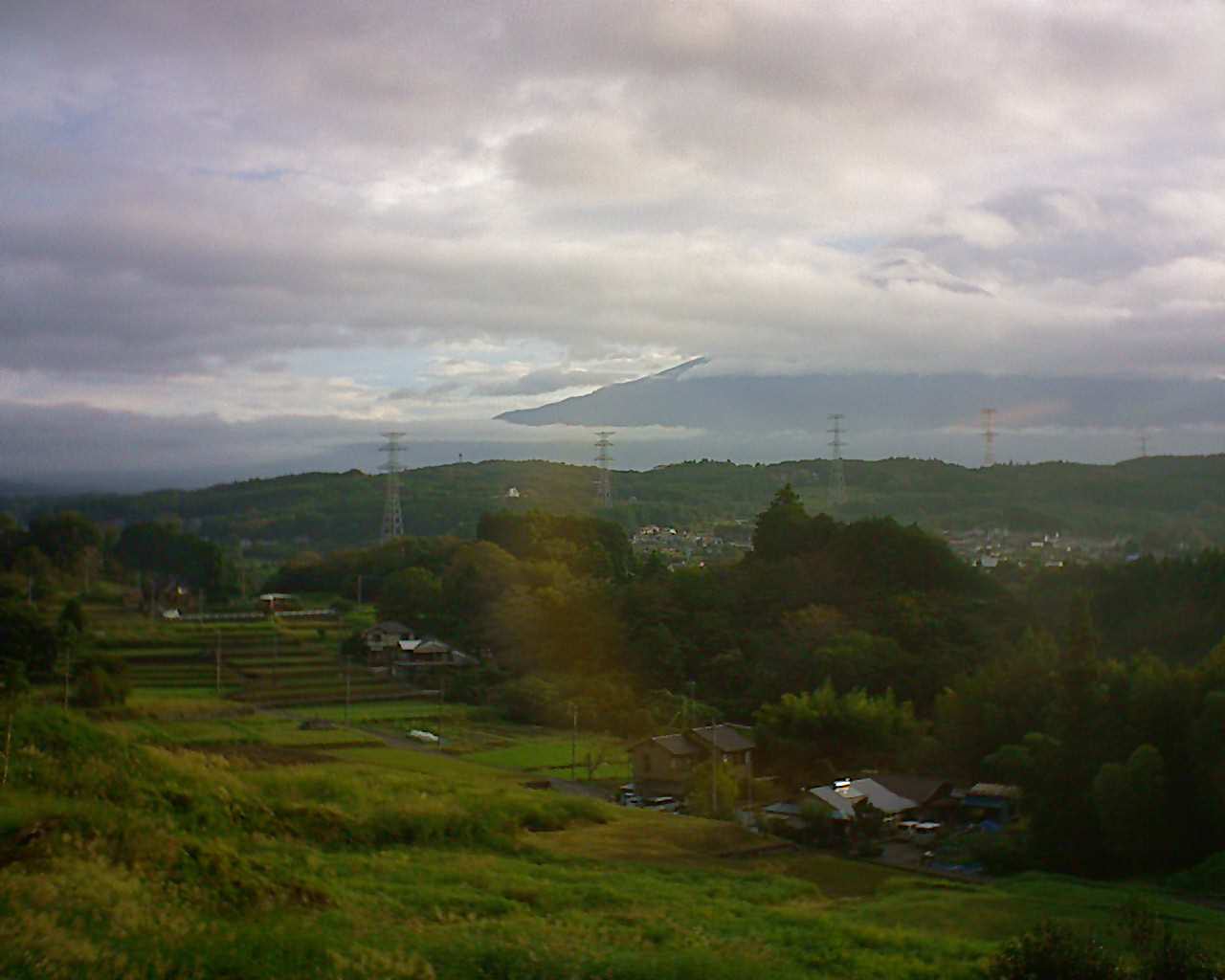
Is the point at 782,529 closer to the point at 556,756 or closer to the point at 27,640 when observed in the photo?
Result: the point at 556,756

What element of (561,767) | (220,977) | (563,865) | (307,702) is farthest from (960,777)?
(220,977)

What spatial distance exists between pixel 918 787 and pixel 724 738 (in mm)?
3950

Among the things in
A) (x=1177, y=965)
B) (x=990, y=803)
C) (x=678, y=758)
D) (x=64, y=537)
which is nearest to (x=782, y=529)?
(x=678, y=758)

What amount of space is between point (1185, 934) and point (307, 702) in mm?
19678

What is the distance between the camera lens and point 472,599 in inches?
1294

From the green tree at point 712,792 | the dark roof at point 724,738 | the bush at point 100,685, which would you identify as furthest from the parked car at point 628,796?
the bush at point 100,685

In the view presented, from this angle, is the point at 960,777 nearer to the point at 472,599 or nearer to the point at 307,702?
the point at 307,702

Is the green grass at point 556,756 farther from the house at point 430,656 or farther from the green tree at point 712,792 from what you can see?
the house at point 430,656

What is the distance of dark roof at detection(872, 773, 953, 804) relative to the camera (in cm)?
1880

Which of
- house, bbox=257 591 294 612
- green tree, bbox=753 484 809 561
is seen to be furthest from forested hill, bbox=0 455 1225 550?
house, bbox=257 591 294 612

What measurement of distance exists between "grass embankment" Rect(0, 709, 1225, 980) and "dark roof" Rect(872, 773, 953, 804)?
3838 mm

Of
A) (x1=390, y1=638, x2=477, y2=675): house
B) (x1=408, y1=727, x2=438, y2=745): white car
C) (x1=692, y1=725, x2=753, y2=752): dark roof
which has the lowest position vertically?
(x1=408, y1=727, x2=438, y2=745): white car

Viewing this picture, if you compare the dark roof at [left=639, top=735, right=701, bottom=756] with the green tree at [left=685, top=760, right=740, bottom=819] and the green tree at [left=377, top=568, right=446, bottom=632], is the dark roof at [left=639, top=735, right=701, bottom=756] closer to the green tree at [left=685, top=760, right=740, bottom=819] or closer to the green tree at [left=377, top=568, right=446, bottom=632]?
the green tree at [left=685, top=760, right=740, bottom=819]

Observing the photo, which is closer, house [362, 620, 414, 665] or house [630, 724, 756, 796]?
house [630, 724, 756, 796]
